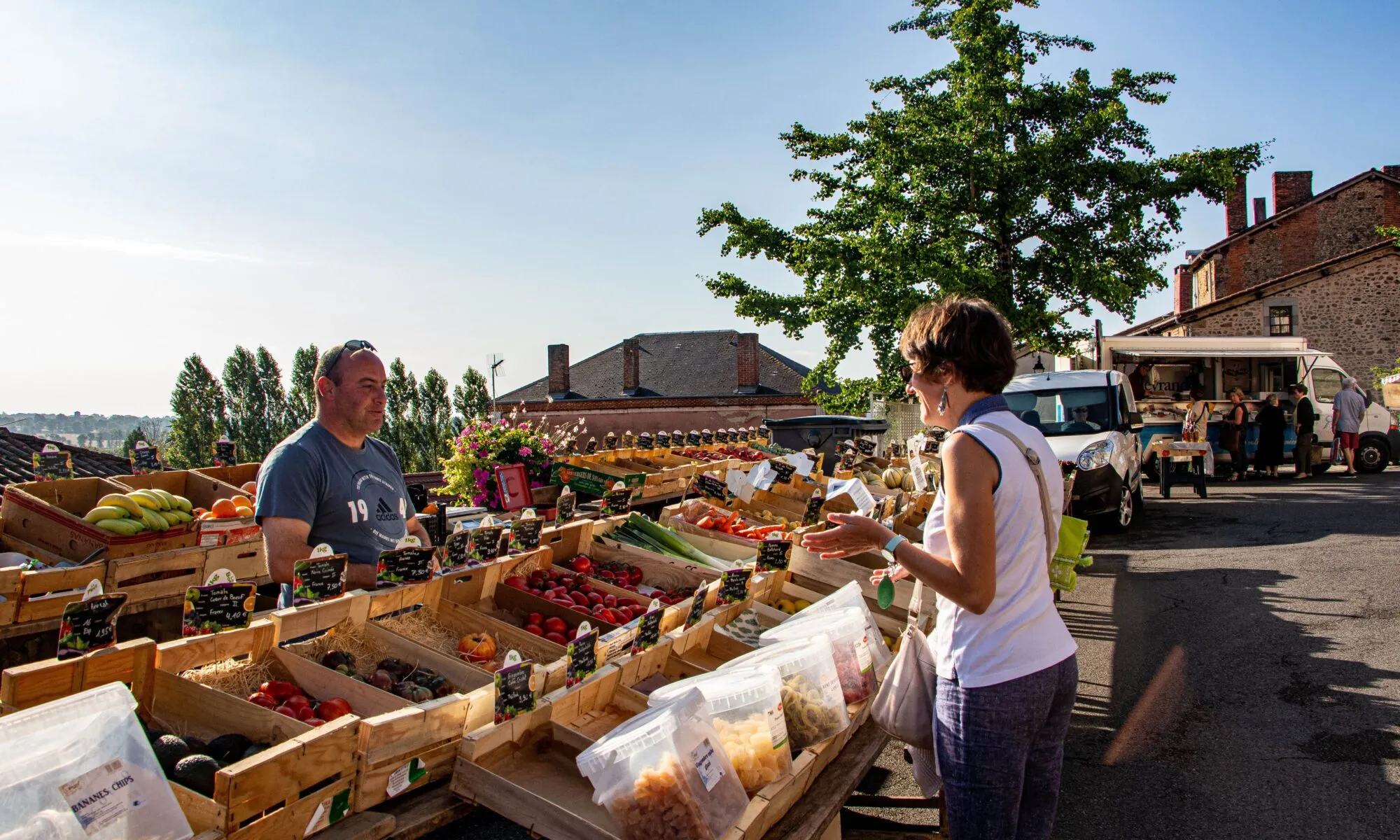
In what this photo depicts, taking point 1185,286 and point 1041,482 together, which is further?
point 1185,286

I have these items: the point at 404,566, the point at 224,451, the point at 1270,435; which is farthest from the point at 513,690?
the point at 1270,435

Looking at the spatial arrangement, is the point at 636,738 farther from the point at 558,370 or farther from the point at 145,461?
the point at 558,370

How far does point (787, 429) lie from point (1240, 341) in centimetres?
1328

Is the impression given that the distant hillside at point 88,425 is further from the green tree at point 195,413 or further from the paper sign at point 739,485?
the paper sign at point 739,485

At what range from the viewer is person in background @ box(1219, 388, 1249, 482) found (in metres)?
16.6

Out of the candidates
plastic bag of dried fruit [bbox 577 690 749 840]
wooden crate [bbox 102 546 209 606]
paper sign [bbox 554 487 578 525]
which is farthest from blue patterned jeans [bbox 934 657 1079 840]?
wooden crate [bbox 102 546 209 606]

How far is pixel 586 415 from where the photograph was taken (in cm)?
3869

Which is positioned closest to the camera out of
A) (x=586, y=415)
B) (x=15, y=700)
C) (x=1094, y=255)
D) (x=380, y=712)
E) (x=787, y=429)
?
(x=15, y=700)

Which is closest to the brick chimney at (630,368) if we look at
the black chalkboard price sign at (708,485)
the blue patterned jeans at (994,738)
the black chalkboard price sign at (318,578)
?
the black chalkboard price sign at (708,485)

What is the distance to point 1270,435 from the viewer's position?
1736 cm

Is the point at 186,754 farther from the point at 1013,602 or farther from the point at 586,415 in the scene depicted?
the point at 586,415

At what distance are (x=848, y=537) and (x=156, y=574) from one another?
370 cm

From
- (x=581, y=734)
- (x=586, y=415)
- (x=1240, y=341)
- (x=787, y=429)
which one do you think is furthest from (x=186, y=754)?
(x=586, y=415)

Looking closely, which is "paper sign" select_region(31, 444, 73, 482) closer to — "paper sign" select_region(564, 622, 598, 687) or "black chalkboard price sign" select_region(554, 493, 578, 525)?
"black chalkboard price sign" select_region(554, 493, 578, 525)
